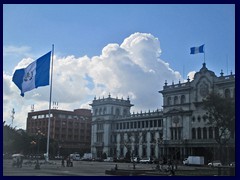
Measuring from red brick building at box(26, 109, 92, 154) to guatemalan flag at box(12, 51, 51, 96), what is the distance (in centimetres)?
7196

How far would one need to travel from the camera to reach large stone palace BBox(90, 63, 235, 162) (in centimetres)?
7725

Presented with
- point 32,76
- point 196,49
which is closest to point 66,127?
point 196,49

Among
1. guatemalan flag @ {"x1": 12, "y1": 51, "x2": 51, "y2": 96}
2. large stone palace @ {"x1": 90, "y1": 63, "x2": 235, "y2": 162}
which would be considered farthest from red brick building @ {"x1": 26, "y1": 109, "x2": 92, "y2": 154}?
guatemalan flag @ {"x1": 12, "y1": 51, "x2": 51, "y2": 96}

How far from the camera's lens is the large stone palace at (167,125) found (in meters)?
77.2

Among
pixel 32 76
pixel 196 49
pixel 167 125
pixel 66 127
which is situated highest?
pixel 196 49

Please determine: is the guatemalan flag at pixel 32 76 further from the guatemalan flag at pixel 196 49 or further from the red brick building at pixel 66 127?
the red brick building at pixel 66 127

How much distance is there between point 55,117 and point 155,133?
30.4 m

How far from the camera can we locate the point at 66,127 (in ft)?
373

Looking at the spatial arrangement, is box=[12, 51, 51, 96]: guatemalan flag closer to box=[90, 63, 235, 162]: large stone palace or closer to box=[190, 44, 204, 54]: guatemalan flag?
box=[190, 44, 204, 54]: guatemalan flag

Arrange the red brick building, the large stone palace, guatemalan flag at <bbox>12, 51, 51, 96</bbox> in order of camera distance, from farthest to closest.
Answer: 1. the red brick building
2. the large stone palace
3. guatemalan flag at <bbox>12, 51, 51, 96</bbox>

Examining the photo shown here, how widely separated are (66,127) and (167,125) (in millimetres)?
36084

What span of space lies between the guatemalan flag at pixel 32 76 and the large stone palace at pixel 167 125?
40.0 m

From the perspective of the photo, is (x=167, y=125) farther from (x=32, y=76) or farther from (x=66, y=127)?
(x=32, y=76)
